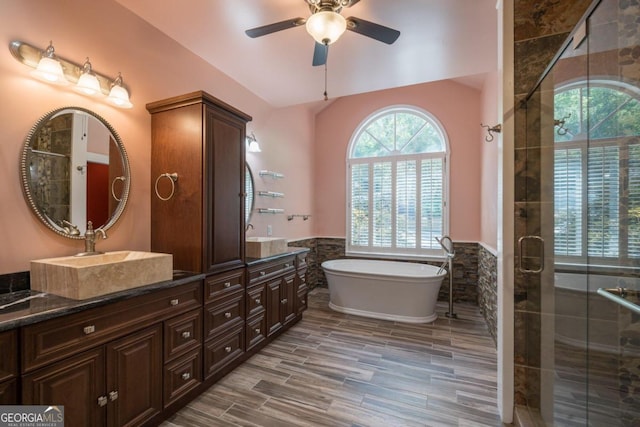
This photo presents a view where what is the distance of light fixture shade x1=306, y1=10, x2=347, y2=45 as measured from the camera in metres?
1.54

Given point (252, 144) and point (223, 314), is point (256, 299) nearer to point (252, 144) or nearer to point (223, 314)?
point (223, 314)

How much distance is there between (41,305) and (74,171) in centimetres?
92

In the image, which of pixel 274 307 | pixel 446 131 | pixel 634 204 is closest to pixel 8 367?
pixel 274 307

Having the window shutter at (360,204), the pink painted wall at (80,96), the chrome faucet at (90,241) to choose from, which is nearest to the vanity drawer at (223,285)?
the pink painted wall at (80,96)

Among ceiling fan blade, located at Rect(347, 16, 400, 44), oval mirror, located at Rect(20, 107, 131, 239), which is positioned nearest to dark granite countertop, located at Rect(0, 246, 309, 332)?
oval mirror, located at Rect(20, 107, 131, 239)

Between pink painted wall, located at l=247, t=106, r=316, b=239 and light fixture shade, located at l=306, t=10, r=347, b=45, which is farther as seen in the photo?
pink painted wall, located at l=247, t=106, r=316, b=239

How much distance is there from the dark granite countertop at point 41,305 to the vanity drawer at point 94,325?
40 mm

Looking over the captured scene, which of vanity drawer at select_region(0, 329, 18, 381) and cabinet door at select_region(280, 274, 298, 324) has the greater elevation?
vanity drawer at select_region(0, 329, 18, 381)

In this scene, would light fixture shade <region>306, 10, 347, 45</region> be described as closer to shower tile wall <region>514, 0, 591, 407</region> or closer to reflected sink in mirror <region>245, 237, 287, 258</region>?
shower tile wall <region>514, 0, 591, 407</region>

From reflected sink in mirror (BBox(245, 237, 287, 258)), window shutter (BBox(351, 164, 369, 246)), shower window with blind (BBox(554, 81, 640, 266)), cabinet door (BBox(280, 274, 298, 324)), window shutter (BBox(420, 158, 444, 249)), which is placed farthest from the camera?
window shutter (BBox(351, 164, 369, 246))

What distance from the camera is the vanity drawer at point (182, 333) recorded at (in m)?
1.74

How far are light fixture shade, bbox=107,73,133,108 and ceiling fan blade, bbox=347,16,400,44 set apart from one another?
1.61 meters

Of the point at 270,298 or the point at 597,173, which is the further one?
the point at 270,298

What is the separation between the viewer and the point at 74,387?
1287mm
